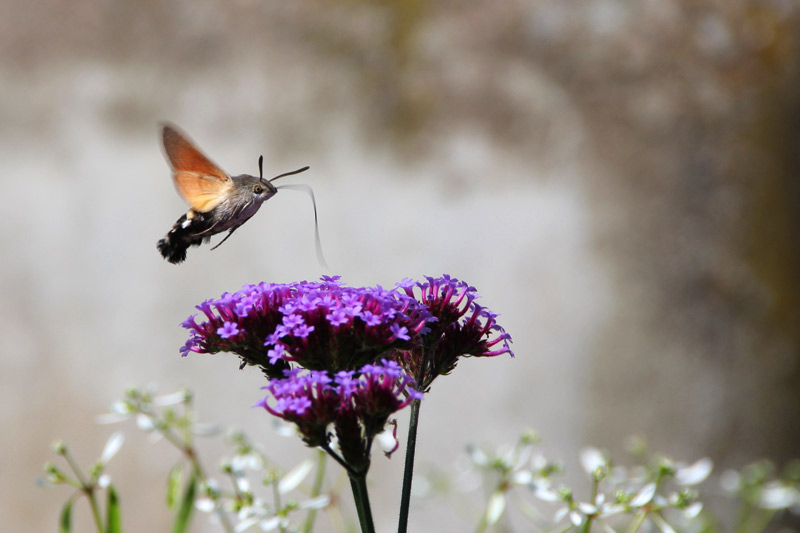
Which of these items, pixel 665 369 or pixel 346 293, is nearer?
pixel 346 293

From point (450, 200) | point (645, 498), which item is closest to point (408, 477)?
point (645, 498)

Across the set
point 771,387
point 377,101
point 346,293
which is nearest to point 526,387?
point 771,387

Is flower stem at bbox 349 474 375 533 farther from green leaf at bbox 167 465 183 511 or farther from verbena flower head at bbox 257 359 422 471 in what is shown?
green leaf at bbox 167 465 183 511

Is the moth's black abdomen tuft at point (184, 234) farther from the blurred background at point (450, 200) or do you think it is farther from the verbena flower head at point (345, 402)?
the blurred background at point (450, 200)

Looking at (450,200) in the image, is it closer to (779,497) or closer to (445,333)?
(779,497)

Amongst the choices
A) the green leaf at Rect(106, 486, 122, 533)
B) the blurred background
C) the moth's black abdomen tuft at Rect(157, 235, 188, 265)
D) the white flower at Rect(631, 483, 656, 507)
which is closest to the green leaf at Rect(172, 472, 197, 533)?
the green leaf at Rect(106, 486, 122, 533)

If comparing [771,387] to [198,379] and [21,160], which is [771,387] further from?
[21,160]
